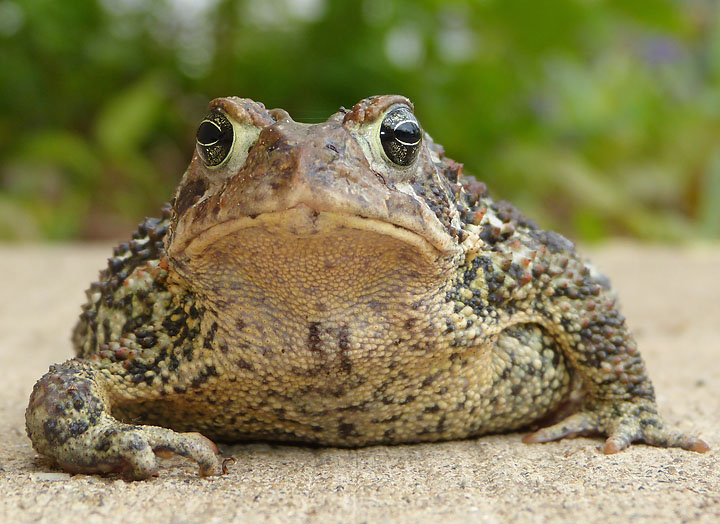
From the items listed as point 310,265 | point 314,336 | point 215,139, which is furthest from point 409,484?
point 215,139

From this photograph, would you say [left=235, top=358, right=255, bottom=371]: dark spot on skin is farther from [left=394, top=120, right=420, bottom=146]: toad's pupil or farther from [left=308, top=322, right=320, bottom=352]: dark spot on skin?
[left=394, top=120, right=420, bottom=146]: toad's pupil

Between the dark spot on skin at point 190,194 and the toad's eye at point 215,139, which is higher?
the toad's eye at point 215,139

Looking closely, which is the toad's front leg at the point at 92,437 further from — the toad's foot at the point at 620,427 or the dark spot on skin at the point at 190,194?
the toad's foot at the point at 620,427

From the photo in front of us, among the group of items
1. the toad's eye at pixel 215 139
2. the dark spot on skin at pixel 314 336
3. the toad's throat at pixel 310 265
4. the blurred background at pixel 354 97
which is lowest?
the dark spot on skin at pixel 314 336

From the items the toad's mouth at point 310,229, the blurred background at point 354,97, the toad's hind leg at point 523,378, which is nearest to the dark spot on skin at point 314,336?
the toad's mouth at point 310,229

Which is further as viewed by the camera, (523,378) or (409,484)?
(523,378)

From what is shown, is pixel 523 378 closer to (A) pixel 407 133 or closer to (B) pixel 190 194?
(A) pixel 407 133

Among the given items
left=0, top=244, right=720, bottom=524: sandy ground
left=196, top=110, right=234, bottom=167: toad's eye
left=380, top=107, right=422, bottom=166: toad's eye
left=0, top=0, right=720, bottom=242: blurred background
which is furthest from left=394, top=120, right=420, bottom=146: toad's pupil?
left=0, top=0, right=720, bottom=242: blurred background

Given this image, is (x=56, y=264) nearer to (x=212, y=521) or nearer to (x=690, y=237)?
(x=212, y=521)
